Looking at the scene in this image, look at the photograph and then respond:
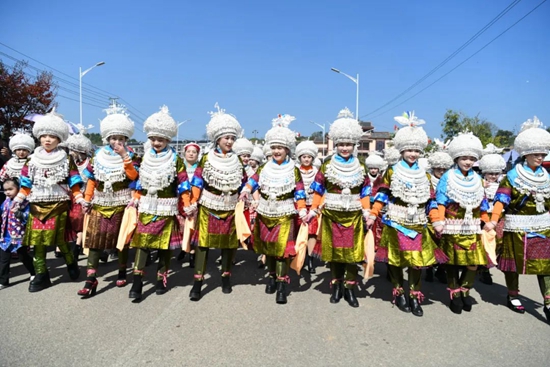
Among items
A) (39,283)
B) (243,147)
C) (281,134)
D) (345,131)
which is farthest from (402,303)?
(39,283)

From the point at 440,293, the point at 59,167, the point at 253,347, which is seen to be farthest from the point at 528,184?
the point at 59,167

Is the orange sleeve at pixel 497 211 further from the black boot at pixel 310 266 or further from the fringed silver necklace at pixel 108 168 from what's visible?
the fringed silver necklace at pixel 108 168

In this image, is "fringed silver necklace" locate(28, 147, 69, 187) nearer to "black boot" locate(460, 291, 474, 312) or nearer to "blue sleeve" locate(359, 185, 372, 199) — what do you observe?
"blue sleeve" locate(359, 185, 372, 199)

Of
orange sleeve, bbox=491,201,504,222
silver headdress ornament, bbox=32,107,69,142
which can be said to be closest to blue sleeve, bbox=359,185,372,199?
orange sleeve, bbox=491,201,504,222

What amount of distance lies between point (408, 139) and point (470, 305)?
2.11m

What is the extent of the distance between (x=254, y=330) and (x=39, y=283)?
299cm

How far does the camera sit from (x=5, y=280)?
4.88 meters

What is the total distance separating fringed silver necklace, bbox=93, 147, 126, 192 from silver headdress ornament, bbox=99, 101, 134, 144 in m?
0.21

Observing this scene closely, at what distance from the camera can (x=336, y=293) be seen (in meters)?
4.69

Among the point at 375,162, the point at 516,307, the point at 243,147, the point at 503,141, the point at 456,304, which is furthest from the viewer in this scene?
the point at 503,141

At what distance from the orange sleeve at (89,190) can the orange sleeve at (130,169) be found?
1.66 ft

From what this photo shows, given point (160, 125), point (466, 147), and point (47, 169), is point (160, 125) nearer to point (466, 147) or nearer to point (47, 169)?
point (47, 169)

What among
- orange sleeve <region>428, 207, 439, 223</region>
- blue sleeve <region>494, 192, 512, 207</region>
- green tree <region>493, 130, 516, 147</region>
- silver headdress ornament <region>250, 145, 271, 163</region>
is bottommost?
orange sleeve <region>428, 207, 439, 223</region>

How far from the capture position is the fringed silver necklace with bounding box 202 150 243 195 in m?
4.64
